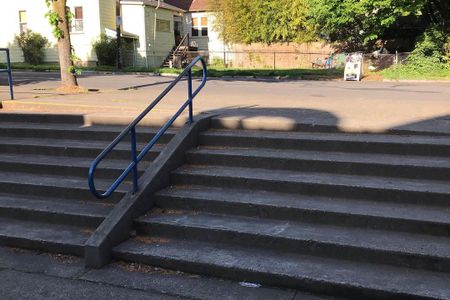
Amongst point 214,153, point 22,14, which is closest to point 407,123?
point 214,153

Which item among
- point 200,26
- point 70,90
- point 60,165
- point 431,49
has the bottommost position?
point 60,165

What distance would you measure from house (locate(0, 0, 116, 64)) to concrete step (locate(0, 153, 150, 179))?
29319 millimetres

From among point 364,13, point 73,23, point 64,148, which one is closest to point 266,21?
point 364,13

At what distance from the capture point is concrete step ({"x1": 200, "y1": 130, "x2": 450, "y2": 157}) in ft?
18.2

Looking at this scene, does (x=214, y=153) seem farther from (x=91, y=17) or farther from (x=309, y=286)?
(x=91, y=17)

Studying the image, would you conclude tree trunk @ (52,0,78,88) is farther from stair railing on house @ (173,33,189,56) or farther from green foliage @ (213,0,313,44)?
stair railing on house @ (173,33,189,56)

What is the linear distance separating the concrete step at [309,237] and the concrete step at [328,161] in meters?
0.88

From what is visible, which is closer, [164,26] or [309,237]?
[309,237]

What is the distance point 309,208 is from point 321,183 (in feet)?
1.36

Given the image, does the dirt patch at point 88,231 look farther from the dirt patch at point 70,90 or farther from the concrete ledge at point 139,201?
Result: the dirt patch at point 70,90

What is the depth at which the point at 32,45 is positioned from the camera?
35.0 m

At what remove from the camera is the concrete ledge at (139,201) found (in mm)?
4641

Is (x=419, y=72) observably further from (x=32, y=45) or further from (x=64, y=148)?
(x=32, y=45)

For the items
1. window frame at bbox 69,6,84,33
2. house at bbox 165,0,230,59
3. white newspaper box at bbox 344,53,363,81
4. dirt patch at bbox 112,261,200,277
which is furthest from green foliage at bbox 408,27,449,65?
dirt patch at bbox 112,261,200,277
